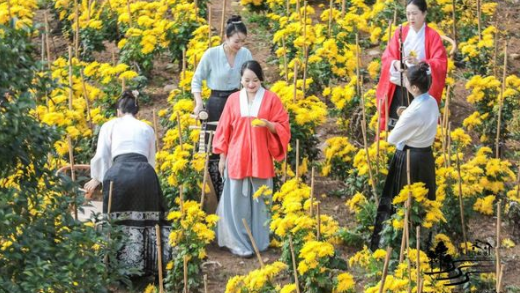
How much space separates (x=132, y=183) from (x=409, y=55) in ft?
7.93

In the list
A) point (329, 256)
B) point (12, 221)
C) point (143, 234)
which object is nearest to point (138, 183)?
point (143, 234)

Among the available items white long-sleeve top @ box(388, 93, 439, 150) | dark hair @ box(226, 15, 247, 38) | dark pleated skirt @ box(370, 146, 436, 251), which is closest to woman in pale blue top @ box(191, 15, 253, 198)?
dark hair @ box(226, 15, 247, 38)

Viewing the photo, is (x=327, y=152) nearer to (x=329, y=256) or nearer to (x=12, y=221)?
(x=329, y=256)

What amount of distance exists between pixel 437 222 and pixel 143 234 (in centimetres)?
191

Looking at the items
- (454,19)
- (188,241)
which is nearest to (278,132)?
(188,241)

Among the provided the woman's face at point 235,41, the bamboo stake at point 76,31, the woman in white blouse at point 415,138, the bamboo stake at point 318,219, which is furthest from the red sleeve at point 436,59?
the bamboo stake at point 76,31

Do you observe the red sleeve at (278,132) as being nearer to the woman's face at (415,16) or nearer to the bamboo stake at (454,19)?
the woman's face at (415,16)

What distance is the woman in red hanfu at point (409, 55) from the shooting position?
1019 cm

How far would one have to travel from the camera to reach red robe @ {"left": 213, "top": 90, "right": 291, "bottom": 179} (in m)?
9.52

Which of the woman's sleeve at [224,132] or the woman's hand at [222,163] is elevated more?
the woman's sleeve at [224,132]

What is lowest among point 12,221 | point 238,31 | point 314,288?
point 314,288

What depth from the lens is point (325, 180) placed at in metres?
11.2

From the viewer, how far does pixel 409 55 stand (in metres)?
10.2

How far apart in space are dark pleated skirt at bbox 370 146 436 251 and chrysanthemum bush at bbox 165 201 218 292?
1.15 m
